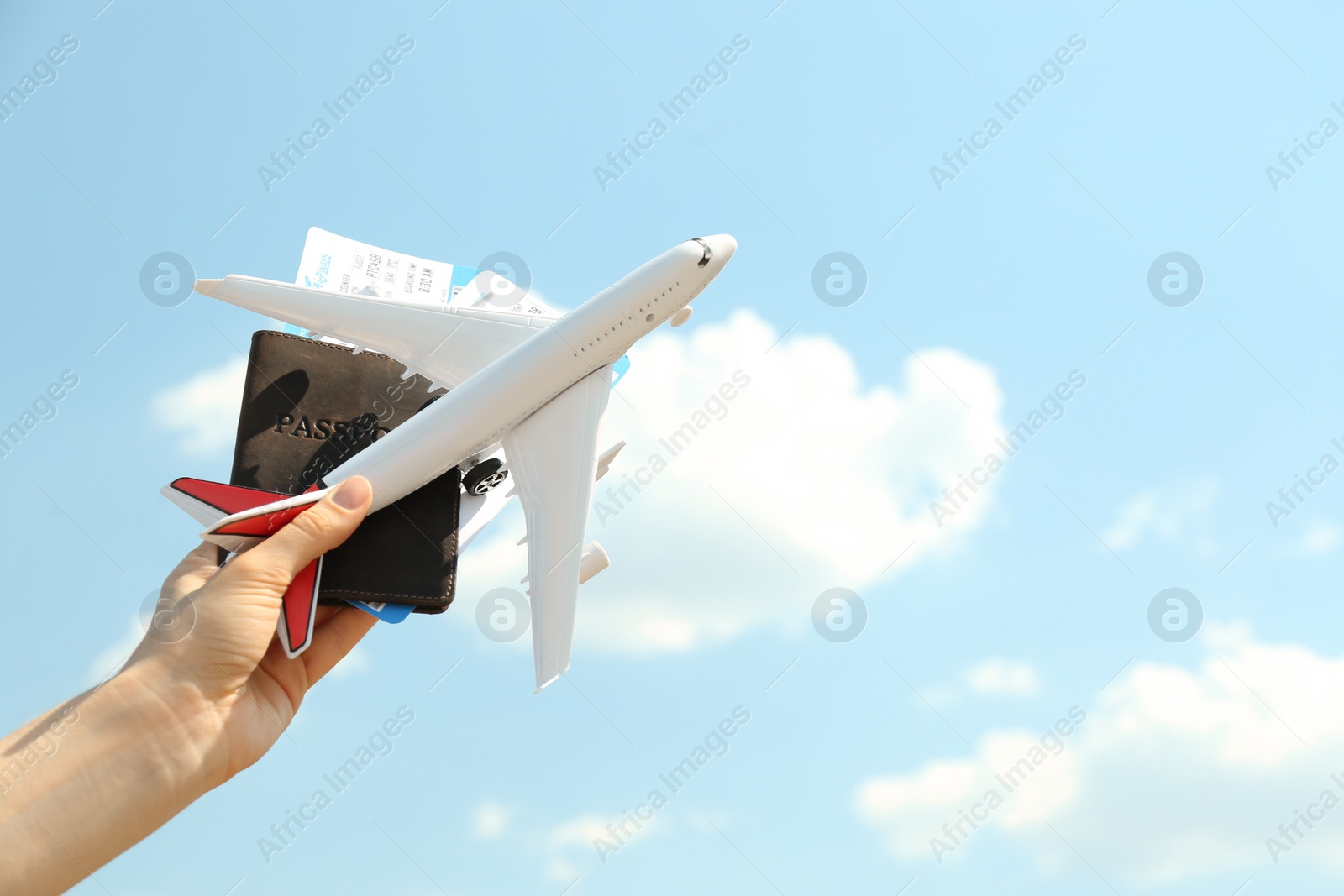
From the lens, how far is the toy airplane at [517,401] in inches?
301

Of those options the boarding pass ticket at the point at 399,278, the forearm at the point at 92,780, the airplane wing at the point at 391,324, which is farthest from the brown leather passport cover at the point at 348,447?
the forearm at the point at 92,780

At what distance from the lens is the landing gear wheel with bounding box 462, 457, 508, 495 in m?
8.39

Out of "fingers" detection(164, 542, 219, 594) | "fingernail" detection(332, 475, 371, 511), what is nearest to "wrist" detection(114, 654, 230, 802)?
"fingers" detection(164, 542, 219, 594)

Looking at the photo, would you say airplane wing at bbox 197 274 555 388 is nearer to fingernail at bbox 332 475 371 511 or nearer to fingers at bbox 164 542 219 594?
fingernail at bbox 332 475 371 511

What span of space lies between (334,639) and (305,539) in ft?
4.30

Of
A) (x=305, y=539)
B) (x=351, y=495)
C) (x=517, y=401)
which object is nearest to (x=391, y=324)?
(x=517, y=401)

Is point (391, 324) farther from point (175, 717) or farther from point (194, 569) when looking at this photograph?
point (175, 717)

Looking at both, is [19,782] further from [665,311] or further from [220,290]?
[665,311]

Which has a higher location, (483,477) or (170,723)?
(483,477)

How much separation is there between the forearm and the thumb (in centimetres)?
94

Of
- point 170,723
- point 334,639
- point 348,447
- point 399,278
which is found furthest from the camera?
point 399,278

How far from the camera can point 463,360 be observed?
8.82 meters

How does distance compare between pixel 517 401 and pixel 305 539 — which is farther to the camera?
pixel 517 401

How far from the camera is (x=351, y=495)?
718 centimetres
